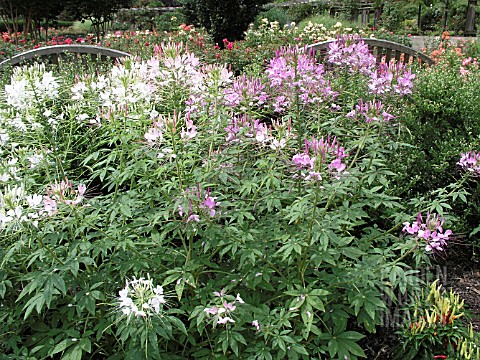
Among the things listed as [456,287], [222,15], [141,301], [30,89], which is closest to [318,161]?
[141,301]

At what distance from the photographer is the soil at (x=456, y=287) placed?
289 centimetres

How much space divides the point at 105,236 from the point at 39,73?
99 centimetres

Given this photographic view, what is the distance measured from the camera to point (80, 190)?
2.12 m

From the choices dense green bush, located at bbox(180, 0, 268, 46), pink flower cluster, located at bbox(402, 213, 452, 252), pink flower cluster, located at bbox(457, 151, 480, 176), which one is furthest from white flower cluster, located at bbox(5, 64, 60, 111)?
dense green bush, located at bbox(180, 0, 268, 46)

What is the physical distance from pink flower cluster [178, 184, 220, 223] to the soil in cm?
137

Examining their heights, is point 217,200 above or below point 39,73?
below

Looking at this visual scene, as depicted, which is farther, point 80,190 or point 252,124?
point 252,124

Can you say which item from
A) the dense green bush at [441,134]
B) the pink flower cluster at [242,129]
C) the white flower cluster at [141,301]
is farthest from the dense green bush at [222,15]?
the white flower cluster at [141,301]

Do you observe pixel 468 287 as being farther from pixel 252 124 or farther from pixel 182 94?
pixel 182 94

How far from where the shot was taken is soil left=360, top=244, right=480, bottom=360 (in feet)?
9.48

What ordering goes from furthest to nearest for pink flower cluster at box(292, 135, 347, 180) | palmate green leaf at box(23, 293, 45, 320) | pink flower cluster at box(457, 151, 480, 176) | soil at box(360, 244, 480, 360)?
soil at box(360, 244, 480, 360), pink flower cluster at box(457, 151, 480, 176), palmate green leaf at box(23, 293, 45, 320), pink flower cluster at box(292, 135, 347, 180)

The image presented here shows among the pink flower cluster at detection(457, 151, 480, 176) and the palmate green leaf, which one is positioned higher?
the pink flower cluster at detection(457, 151, 480, 176)

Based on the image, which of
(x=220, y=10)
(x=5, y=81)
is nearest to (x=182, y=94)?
(x=5, y=81)

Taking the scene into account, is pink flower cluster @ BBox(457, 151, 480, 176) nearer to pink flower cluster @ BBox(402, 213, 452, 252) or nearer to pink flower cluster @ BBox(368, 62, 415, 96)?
pink flower cluster @ BBox(402, 213, 452, 252)
